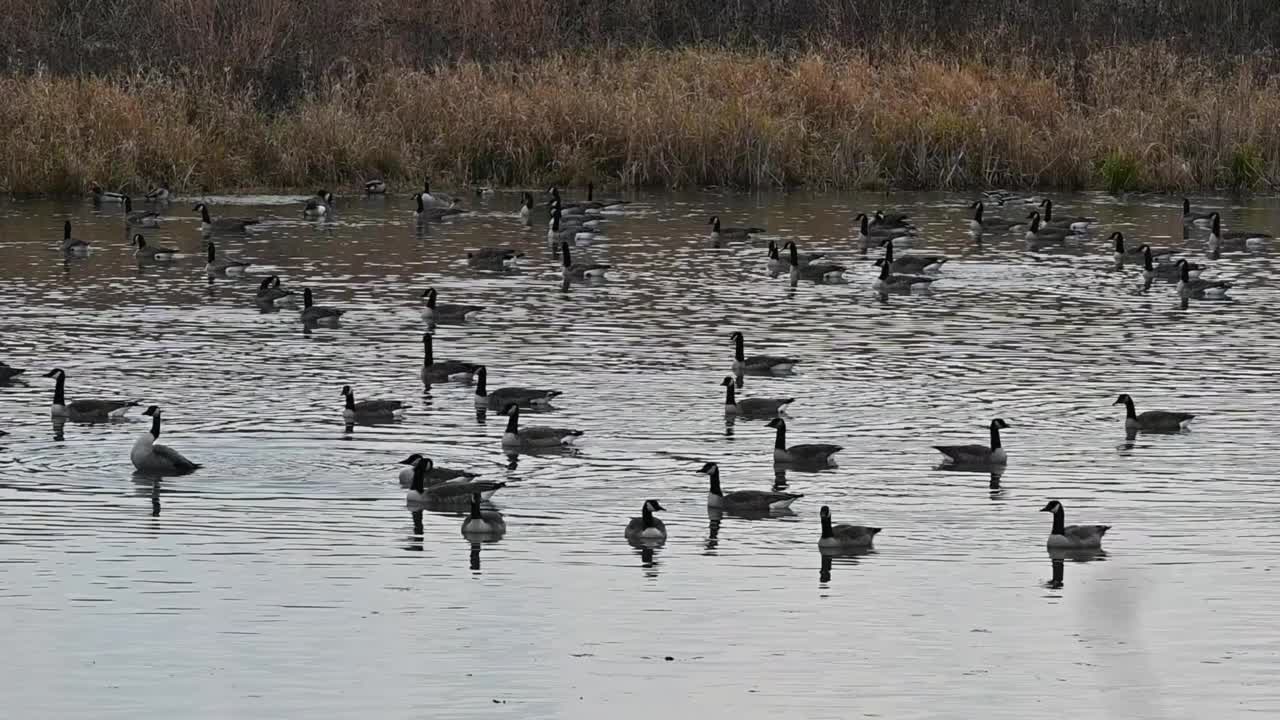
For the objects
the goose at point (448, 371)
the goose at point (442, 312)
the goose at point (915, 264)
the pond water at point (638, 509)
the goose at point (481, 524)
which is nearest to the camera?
the pond water at point (638, 509)

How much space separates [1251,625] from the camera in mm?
14445

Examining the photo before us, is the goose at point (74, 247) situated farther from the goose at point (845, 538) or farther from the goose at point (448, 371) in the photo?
the goose at point (845, 538)

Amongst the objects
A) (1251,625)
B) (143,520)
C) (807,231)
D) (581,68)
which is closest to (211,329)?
(143,520)

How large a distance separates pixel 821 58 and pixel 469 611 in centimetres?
3077

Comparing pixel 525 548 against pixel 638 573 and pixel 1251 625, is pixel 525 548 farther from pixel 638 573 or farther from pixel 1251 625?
pixel 1251 625

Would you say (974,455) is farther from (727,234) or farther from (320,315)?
(727,234)

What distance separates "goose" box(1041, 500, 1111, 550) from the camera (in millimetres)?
16312

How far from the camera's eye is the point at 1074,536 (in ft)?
53.5

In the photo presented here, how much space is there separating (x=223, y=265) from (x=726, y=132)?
12.6 m

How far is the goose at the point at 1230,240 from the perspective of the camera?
3531cm

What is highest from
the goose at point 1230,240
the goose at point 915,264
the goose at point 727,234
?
the goose at point 1230,240

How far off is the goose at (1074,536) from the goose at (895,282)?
50.3 ft

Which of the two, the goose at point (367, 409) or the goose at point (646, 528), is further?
the goose at point (367, 409)

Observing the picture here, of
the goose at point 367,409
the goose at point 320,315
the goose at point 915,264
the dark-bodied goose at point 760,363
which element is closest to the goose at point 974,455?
the dark-bodied goose at point 760,363
